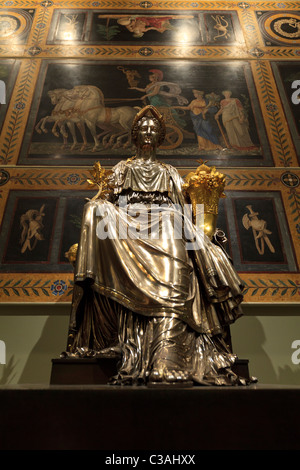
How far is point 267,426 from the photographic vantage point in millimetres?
1489

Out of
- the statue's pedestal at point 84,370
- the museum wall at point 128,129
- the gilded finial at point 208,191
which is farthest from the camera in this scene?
the museum wall at point 128,129

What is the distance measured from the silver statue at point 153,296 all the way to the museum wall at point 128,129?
4.57 ft

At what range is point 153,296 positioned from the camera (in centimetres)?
239

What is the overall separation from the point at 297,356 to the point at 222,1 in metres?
5.95

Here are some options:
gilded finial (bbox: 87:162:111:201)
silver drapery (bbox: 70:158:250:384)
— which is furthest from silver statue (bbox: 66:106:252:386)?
gilded finial (bbox: 87:162:111:201)

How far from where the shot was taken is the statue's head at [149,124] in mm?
3793

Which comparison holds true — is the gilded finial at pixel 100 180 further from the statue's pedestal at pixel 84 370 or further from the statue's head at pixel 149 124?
the statue's pedestal at pixel 84 370

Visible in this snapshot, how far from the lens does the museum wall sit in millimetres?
4039

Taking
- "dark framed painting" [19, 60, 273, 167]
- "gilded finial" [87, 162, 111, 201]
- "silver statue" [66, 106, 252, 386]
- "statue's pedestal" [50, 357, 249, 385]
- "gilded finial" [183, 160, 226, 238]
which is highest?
"dark framed painting" [19, 60, 273, 167]

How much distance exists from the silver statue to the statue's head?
0.95m

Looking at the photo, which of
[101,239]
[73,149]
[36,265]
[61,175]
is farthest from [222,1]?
[101,239]

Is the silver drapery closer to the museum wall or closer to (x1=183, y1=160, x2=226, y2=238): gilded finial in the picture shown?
(x1=183, y1=160, x2=226, y2=238): gilded finial

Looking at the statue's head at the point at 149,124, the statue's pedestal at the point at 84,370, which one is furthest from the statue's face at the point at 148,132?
the statue's pedestal at the point at 84,370
